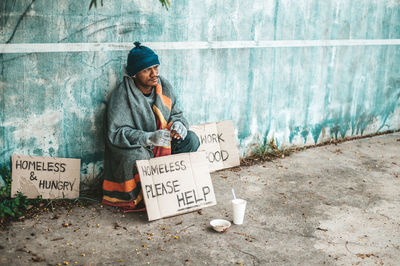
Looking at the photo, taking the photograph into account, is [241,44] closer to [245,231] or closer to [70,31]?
[70,31]

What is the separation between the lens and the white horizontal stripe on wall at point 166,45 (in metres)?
3.32

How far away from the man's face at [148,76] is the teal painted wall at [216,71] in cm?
31

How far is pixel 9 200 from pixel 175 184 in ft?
4.62

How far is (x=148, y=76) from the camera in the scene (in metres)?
3.60

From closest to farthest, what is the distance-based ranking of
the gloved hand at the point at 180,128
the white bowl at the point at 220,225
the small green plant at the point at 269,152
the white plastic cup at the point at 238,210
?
the white bowl at the point at 220,225
the white plastic cup at the point at 238,210
the gloved hand at the point at 180,128
the small green plant at the point at 269,152

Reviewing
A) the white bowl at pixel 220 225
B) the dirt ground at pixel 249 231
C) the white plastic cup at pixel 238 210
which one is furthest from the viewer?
the white plastic cup at pixel 238 210

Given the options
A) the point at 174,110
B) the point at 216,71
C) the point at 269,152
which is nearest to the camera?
the point at 174,110

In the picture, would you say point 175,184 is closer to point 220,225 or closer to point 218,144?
point 220,225

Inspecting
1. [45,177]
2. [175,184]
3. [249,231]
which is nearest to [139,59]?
[175,184]

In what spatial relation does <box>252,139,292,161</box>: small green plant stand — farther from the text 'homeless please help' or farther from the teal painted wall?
the text 'homeless please help'

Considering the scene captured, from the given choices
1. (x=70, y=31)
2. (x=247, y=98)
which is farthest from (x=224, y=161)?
(x=70, y=31)

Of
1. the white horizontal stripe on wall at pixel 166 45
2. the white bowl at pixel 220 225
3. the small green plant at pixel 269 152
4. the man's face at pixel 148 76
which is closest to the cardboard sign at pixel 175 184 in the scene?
the white bowl at pixel 220 225

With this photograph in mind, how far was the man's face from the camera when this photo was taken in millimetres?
3588

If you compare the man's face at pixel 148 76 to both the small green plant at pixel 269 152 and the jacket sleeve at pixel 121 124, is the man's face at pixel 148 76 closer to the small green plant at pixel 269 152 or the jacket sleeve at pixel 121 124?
the jacket sleeve at pixel 121 124
